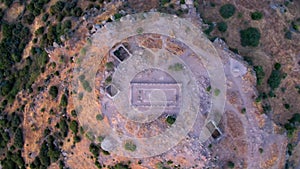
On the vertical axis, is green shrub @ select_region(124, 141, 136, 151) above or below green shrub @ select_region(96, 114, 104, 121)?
below

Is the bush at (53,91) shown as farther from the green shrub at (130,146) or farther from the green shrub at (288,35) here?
the green shrub at (288,35)

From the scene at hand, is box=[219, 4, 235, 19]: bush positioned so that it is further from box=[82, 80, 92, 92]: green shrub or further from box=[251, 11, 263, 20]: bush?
box=[82, 80, 92, 92]: green shrub

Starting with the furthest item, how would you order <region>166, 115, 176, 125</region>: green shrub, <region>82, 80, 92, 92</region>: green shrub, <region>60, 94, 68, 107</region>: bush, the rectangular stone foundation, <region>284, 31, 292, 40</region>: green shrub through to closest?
<region>284, 31, 292, 40</region>: green shrub < <region>60, 94, 68, 107</region>: bush < <region>82, 80, 92, 92</region>: green shrub < the rectangular stone foundation < <region>166, 115, 176, 125</region>: green shrub

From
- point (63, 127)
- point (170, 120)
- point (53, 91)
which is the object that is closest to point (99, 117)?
point (63, 127)

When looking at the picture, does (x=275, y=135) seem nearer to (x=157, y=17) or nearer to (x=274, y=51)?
(x=274, y=51)

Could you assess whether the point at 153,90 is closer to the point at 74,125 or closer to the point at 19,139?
the point at 74,125

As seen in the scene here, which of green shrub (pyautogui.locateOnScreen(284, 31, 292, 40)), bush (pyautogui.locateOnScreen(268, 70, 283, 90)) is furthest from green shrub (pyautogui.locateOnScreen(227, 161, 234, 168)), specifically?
green shrub (pyautogui.locateOnScreen(284, 31, 292, 40))
